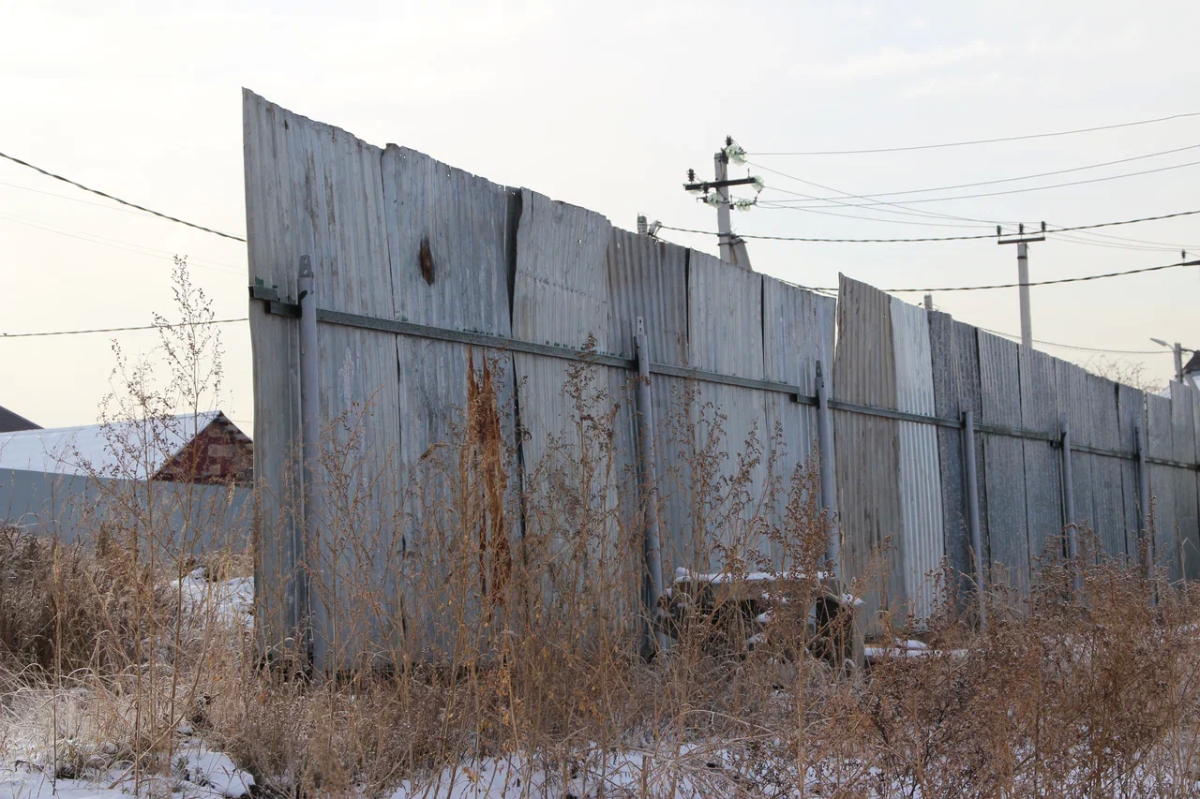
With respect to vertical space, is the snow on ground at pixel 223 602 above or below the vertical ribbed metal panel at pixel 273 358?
below

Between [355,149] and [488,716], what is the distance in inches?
95.8

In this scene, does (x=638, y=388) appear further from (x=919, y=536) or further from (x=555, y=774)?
(x=919, y=536)

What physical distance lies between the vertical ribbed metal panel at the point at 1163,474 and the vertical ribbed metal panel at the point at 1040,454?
3.35 metres

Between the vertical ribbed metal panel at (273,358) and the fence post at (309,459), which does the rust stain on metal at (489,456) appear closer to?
the fence post at (309,459)

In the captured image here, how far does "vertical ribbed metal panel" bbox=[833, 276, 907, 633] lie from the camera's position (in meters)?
7.89

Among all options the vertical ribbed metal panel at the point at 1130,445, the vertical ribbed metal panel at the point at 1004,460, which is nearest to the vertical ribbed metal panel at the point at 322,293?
the vertical ribbed metal panel at the point at 1004,460

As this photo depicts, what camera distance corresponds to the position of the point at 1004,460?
10.4 meters

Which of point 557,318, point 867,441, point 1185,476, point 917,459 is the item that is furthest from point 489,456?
point 1185,476

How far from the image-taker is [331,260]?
4.60 metres

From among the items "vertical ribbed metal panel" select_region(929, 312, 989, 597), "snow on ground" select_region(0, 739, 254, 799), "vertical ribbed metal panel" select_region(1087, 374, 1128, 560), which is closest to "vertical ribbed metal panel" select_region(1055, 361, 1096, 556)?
"vertical ribbed metal panel" select_region(1087, 374, 1128, 560)

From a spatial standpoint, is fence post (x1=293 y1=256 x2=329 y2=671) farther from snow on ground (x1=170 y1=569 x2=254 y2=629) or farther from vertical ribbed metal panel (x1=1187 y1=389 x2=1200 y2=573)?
vertical ribbed metal panel (x1=1187 y1=389 x2=1200 y2=573)

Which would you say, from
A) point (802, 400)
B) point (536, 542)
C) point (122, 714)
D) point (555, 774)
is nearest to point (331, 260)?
point (536, 542)

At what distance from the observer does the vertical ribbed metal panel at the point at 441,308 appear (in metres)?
4.78

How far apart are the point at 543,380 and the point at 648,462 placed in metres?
0.63
